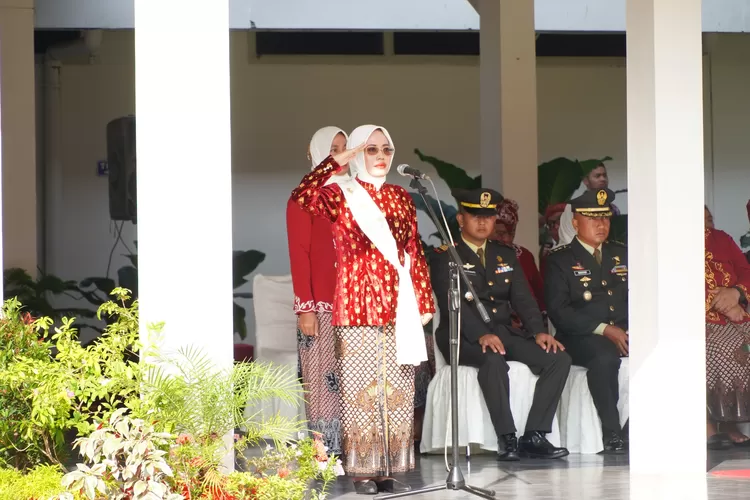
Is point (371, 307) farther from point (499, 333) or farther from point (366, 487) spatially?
point (499, 333)

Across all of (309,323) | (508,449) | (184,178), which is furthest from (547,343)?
(184,178)

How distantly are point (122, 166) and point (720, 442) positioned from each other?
5983 millimetres

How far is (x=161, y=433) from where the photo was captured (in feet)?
13.1

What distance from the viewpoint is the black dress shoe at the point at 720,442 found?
6.95 metres

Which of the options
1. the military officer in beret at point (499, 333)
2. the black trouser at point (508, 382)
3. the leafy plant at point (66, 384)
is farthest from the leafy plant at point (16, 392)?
the black trouser at point (508, 382)

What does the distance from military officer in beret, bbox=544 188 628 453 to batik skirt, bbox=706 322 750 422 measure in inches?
20.8

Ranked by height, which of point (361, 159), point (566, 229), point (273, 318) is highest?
point (361, 159)

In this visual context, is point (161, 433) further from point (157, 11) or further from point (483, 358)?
point (483, 358)

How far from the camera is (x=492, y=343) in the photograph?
22.3ft

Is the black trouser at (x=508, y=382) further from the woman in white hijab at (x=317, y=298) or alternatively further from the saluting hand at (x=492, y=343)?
the woman in white hijab at (x=317, y=298)

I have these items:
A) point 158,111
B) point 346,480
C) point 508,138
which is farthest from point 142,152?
point 508,138

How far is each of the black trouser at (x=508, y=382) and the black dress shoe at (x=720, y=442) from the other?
0.97 meters

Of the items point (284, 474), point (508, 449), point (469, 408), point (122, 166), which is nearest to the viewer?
point (284, 474)

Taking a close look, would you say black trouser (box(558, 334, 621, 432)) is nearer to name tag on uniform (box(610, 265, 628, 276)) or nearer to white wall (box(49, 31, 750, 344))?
name tag on uniform (box(610, 265, 628, 276))
